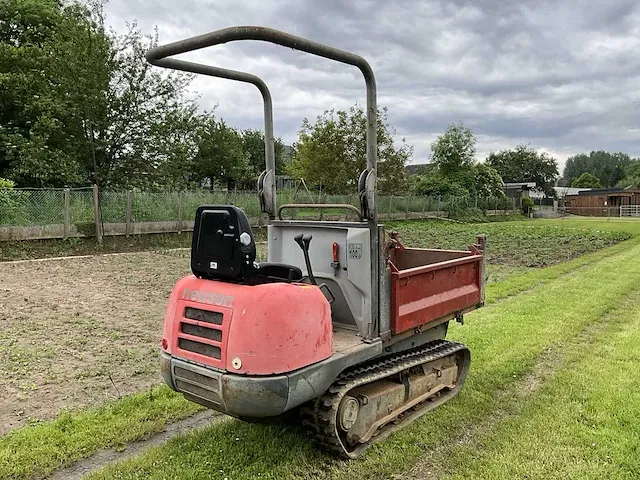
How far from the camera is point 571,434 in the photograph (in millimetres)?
3664

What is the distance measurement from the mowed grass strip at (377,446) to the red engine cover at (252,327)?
730 mm

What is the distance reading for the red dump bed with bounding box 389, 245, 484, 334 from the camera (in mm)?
3629

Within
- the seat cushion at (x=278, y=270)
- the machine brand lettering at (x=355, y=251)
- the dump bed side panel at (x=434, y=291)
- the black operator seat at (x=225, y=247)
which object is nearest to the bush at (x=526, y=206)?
the dump bed side panel at (x=434, y=291)

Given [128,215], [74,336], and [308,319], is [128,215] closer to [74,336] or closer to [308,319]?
[74,336]

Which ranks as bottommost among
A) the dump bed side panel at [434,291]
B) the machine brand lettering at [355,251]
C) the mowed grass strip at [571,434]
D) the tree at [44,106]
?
the mowed grass strip at [571,434]

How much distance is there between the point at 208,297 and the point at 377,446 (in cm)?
154

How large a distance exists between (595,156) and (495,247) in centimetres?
13456

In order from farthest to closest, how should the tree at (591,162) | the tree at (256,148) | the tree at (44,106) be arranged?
the tree at (591,162), the tree at (256,148), the tree at (44,106)

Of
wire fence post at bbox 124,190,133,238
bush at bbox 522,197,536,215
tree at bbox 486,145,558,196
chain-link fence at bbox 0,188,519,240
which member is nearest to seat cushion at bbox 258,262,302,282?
chain-link fence at bbox 0,188,519,240

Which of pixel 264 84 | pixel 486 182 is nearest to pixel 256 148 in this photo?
pixel 486 182

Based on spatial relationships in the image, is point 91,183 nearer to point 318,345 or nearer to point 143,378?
point 143,378

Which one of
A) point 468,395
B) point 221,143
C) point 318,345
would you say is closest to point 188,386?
point 318,345

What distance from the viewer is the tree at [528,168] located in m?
68.8

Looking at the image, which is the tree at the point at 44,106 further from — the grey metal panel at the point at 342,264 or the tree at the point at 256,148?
the tree at the point at 256,148
